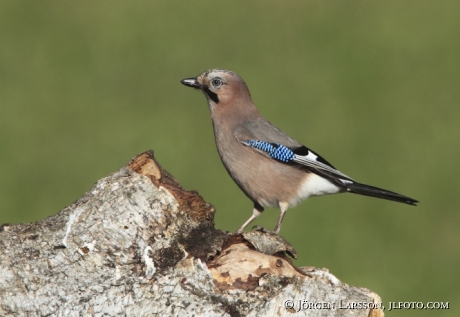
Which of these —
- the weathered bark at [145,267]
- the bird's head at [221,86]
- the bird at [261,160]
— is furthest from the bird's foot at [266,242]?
the bird's head at [221,86]

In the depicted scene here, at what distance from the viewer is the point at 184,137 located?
13.7 meters

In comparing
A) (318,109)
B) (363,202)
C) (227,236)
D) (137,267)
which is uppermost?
(318,109)

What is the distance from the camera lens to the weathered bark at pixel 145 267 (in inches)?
220

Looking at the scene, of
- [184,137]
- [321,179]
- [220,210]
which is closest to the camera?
[321,179]

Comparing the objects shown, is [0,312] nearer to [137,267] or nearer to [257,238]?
[137,267]

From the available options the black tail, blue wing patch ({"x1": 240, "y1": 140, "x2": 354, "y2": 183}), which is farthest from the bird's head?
the black tail

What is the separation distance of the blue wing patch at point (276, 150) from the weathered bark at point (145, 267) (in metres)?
2.08

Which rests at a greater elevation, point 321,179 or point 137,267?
point 321,179

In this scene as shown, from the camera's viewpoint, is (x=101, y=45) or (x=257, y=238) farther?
(x=101, y=45)

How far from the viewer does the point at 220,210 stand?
1208 centimetres

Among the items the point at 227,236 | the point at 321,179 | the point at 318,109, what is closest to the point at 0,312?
the point at 227,236

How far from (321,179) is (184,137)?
5623 millimetres

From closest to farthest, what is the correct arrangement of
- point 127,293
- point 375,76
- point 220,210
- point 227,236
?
1. point 127,293
2. point 227,236
3. point 220,210
4. point 375,76

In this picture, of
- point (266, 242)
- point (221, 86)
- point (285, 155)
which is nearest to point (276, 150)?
point (285, 155)
